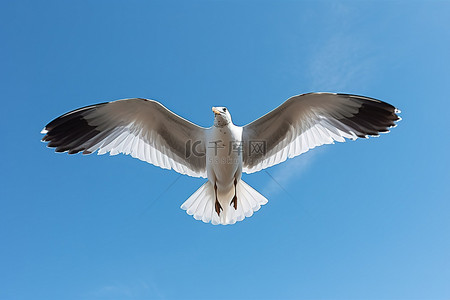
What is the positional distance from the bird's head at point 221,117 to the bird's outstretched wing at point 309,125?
41 cm

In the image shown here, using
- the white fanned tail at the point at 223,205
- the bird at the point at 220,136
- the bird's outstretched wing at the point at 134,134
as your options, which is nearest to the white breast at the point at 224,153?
the bird at the point at 220,136

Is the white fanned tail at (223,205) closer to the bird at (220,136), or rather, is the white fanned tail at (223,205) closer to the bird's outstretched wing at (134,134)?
the bird at (220,136)

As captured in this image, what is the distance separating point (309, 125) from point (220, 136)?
1187 mm

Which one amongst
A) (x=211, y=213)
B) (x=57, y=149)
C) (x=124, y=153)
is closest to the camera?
(x=57, y=149)

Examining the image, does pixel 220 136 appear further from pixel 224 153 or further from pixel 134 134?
pixel 134 134

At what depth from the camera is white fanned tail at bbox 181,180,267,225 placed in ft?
17.1

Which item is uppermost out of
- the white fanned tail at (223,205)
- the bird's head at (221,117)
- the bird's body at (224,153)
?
the bird's head at (221,117)

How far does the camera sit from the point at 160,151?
16.9 feet

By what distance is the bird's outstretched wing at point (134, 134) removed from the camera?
15.1 feet

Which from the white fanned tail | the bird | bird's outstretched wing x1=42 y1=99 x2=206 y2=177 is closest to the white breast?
the bird

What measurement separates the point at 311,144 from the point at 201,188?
1599mm

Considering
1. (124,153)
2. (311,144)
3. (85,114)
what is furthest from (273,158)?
(85,114)

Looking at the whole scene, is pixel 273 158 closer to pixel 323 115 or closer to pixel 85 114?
pixel 323 115

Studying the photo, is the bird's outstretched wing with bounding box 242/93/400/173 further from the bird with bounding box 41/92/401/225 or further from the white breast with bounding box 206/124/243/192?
the white breast with bounding box 206/124/243/192
